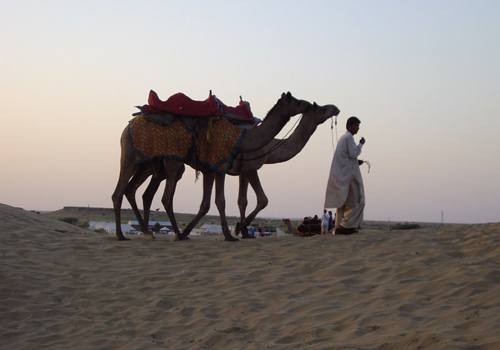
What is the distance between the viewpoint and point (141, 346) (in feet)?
19.2

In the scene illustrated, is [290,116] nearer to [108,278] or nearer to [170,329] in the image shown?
[108,278]

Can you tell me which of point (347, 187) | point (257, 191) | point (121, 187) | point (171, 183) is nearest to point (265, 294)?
point (347, 187)

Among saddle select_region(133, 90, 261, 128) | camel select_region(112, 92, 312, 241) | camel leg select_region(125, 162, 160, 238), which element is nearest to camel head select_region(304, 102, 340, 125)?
camel select_region(112, 92, 312, 241)

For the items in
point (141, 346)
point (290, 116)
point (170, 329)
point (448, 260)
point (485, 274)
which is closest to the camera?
point (141, 346)

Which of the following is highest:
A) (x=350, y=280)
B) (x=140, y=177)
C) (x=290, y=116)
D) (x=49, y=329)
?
(x=290, y=116)

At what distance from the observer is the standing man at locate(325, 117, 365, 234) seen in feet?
36.5

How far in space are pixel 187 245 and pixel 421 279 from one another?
513cm

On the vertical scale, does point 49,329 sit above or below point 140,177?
below

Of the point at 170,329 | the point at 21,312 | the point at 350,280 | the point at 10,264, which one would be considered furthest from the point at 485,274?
the point at 10,264

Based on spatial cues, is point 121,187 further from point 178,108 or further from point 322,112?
point 322,112

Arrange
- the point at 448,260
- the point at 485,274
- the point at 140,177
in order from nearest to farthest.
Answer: the point at 485,274
the point at 448,260
the point at 140,177

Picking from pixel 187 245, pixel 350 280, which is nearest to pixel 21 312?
pixel 350 280

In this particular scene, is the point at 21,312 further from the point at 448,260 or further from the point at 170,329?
the point at 448,260

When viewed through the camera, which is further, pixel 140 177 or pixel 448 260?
pixel 140 177
